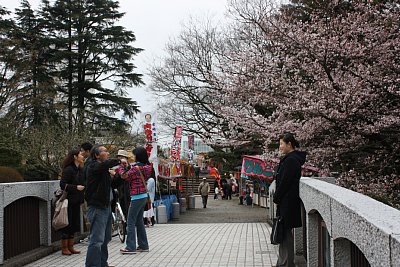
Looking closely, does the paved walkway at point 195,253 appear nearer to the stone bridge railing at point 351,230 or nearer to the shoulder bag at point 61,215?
the shoulder bag at point 61,215

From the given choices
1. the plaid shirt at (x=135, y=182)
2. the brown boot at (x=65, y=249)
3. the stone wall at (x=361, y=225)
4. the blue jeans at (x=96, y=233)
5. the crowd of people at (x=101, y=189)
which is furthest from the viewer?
the brown boot at (x=65, y=249)

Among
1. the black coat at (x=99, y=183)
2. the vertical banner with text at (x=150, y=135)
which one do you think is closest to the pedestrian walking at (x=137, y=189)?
the black coat at (x=99, y=183)

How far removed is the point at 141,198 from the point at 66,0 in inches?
1186

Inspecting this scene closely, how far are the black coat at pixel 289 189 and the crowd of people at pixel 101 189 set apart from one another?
7.11 feet

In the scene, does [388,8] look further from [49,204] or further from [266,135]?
[49,204]

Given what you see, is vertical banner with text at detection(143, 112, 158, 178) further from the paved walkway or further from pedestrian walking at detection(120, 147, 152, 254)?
pedestrian walking at detection(120, 147, 152, 254)

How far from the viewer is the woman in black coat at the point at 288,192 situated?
6391 millimetres

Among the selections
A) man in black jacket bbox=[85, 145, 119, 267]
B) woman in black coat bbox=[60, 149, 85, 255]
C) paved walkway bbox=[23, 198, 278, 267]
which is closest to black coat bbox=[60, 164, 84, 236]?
woman in black coat bbox=[60, 149, 85, 255]

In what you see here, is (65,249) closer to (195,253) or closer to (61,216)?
(61,216)

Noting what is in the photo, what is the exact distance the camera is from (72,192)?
28.9 ft

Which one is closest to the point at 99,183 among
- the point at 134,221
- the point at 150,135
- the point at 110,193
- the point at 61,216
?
the point at 110,193

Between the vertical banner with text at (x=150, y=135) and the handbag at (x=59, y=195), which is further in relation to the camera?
the vertical banner with text at (x=150, y=135)

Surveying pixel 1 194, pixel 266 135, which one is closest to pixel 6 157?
pixel 266 135

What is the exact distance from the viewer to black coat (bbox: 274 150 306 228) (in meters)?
6.38
